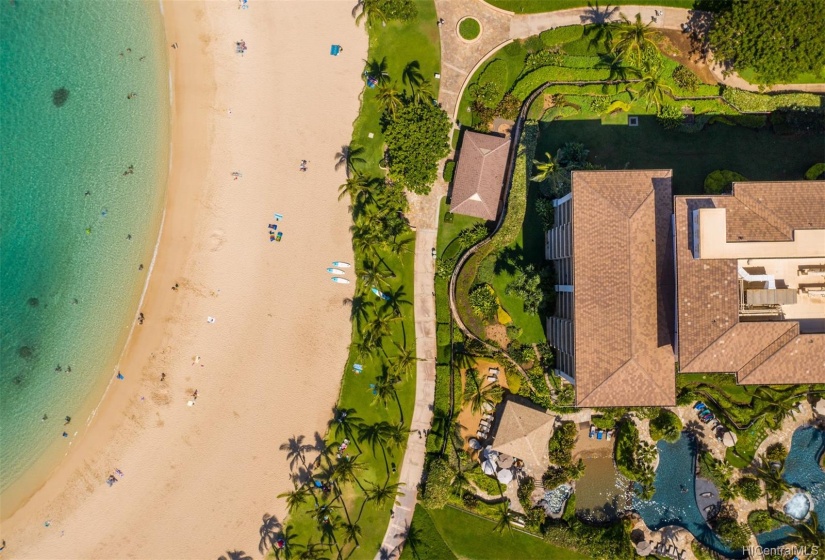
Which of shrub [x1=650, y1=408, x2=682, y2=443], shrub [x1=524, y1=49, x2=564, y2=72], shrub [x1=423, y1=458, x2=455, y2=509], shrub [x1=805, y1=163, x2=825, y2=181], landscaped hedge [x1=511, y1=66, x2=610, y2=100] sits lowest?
shrub [x1=423, y1=458, x2=455, y2=509]

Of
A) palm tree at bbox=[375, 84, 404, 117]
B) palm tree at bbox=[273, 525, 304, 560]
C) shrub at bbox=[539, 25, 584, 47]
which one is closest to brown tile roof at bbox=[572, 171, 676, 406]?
shrub at bbox=[539, 25, 584, 47]

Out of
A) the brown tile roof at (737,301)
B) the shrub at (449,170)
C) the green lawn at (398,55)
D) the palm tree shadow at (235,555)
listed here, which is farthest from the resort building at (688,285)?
the palm tree shadow at (235,555)

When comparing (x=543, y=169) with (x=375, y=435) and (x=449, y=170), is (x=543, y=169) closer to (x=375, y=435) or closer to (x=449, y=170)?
(x=449, y=170)

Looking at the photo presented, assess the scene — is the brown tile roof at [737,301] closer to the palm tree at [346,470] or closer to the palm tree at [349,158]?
the palm tree at [349,158]

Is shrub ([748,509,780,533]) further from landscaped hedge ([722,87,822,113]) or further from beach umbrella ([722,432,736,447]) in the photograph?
landscaped hedge ([722,87,822,113])

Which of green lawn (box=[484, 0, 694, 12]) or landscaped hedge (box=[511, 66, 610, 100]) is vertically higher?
green lawn (box=[484, 0, 694, 12])

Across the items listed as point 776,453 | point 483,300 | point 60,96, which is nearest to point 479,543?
point 483,300
